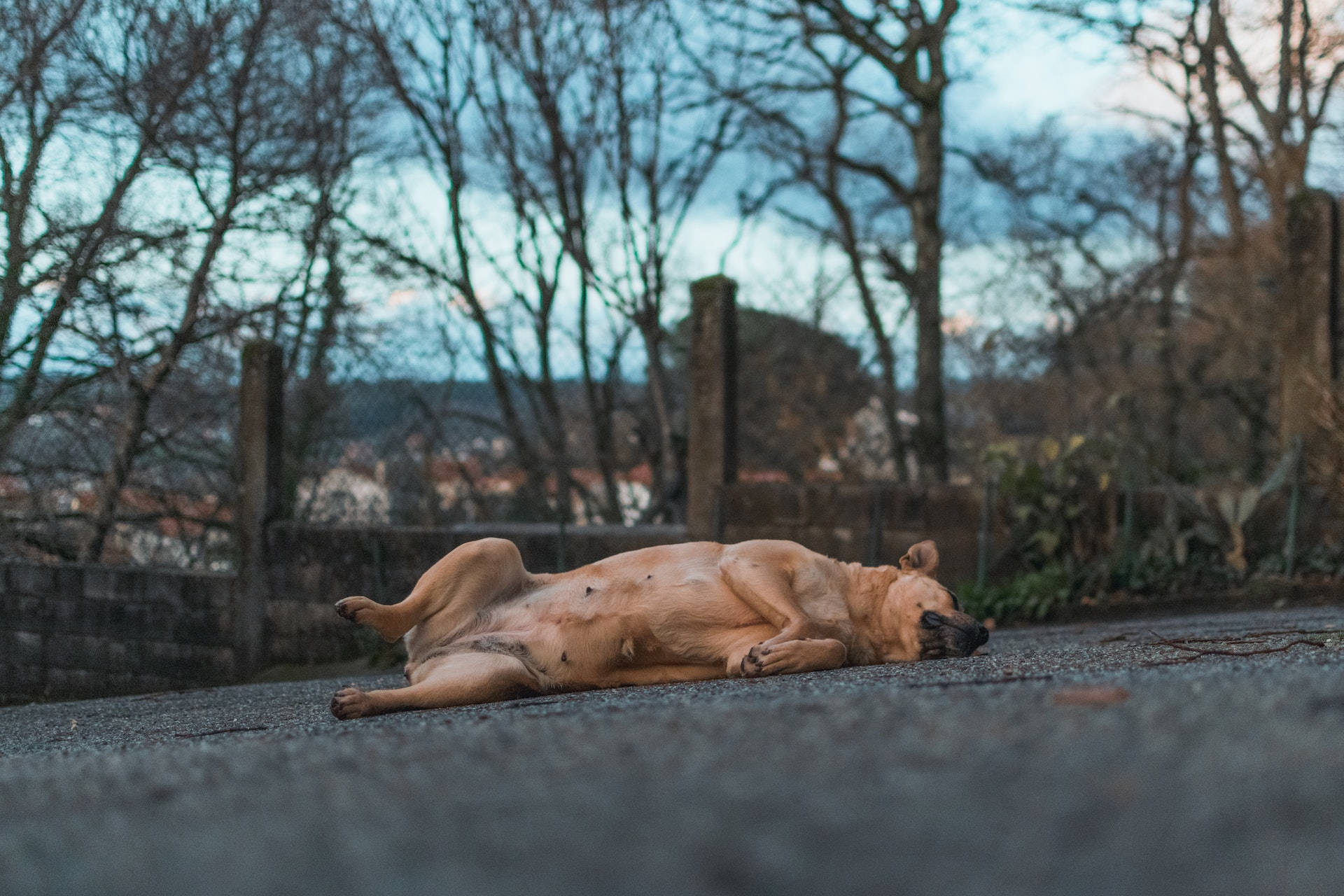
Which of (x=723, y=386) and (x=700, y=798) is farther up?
(x=723, y=386)

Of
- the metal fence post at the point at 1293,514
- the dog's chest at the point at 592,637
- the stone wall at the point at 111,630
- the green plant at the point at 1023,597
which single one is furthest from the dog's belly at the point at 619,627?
the metal fence post at the point at 1293,514

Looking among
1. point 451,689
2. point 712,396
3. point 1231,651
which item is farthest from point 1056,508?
point 451,689

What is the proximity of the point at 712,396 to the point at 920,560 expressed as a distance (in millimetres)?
4146

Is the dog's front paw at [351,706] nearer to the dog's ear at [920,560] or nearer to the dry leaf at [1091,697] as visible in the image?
the dog's ear at [920,560]

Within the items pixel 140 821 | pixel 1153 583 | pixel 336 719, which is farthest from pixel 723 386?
pixel 140 821

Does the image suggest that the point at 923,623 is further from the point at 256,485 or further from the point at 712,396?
the point at 256,485

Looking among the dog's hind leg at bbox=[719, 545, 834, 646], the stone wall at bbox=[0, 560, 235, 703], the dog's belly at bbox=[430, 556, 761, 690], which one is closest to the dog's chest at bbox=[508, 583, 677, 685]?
the dog's belly at bbox=[430, 556, 761, 690]

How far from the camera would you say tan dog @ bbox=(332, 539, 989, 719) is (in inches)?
166

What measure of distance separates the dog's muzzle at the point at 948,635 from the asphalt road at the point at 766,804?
1644 mm

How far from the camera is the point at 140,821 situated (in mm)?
1729

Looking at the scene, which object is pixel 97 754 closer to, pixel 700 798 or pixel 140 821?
pixel 140 821

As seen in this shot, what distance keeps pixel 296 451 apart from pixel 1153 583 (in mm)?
6807

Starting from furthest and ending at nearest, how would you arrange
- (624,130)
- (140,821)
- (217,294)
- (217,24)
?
1. (624,130)
2. (217,294)
3. (217,24)
4. (140,821)

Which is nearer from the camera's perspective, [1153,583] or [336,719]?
[336,719]
